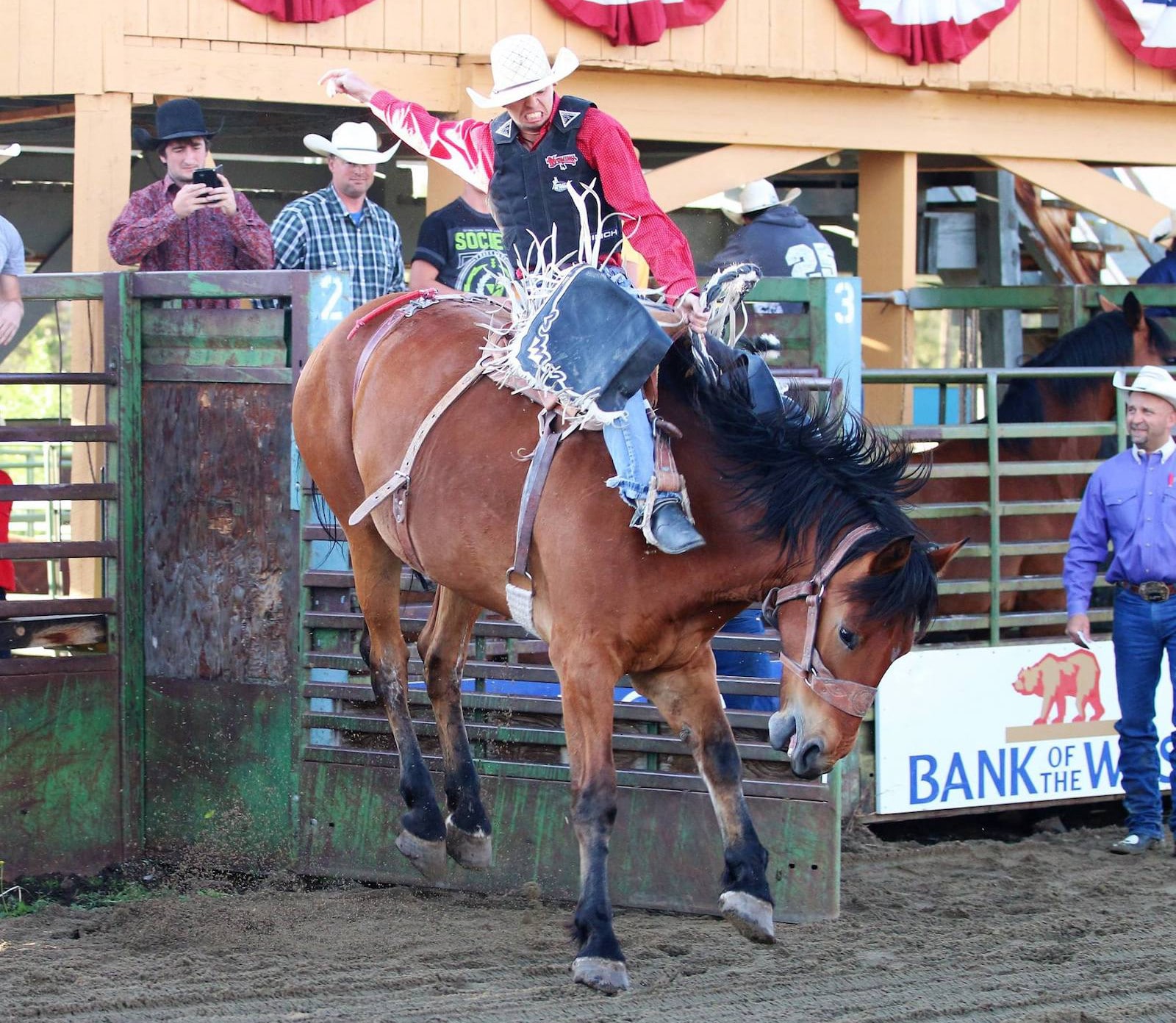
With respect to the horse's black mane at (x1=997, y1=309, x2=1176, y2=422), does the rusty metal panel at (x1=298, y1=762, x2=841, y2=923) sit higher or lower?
lower

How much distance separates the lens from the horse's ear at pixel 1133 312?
8.57 metres

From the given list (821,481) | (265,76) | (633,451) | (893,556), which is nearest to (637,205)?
(633,451)

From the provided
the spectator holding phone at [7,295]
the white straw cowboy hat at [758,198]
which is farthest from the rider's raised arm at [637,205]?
the white straw cowboy hat at [758,198]

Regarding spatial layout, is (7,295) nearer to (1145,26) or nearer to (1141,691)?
(1141,691)

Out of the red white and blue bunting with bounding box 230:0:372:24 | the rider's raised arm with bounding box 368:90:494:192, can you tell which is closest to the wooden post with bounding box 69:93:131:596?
the red white and blue bunting with bounding box 230:0:372:24

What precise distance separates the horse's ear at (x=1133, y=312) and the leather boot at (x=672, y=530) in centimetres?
512

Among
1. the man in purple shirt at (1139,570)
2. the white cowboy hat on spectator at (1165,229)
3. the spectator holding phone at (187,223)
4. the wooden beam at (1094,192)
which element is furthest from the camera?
the wooden beam at (1094,192)

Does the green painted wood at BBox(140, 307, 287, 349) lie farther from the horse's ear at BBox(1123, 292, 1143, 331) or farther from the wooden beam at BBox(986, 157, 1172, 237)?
the wooden beam at BBox(986, 157, 1172, 237)

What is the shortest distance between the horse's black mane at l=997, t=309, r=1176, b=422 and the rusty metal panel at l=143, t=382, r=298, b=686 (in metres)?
4.01

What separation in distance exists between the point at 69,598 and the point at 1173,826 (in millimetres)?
4800

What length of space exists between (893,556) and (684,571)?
632 mm

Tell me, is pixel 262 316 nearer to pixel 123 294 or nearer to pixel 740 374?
pixel 123 294

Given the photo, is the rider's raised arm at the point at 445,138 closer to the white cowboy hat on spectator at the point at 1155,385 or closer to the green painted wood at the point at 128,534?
the green painted wood at the point at 128,534

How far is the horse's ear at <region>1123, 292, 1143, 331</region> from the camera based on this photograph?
8570mm
